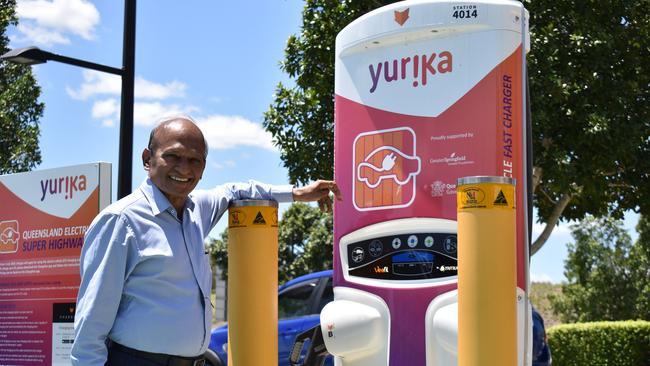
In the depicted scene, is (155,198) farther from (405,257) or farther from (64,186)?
(64,186)

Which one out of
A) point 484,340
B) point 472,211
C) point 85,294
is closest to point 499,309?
point 484,340

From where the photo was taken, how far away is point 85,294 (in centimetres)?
310

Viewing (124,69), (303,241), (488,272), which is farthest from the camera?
(303,241)

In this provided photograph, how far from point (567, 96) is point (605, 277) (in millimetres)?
13182

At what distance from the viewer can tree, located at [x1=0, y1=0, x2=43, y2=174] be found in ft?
58.3

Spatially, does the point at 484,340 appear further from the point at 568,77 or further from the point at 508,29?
the point at 568,77

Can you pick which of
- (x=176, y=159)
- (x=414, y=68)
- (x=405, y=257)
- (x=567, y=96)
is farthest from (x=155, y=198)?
(x=567, y=96)

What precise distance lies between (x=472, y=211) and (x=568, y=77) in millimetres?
9259

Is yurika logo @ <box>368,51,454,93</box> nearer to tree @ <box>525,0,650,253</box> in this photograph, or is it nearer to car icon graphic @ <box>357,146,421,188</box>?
car icon graphic @ <box>357,146,421,188</box>

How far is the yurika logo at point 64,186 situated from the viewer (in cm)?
585

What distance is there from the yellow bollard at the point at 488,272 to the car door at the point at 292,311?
5.61 meters

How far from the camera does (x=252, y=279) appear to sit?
3.60 m

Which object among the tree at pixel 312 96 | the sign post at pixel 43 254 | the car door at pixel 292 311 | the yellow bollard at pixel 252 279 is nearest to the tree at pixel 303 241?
the tree at pixel 312 96

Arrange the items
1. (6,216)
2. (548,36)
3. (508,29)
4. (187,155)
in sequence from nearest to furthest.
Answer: (187,155), (508,29), (6,216), (548,36)
